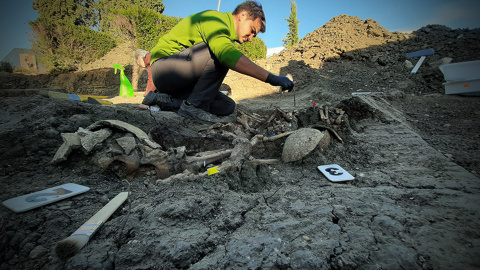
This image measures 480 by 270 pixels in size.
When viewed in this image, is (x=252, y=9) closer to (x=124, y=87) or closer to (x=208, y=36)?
(x=208, y=36)

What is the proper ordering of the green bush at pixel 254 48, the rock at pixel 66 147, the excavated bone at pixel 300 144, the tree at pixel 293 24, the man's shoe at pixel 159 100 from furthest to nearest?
the tree at pixel 293 24, the green bush at pixel 254 48, the man's shoe at pixel 159 100, the excavated bone at pixel 300 144, the rock at pixel 66 147

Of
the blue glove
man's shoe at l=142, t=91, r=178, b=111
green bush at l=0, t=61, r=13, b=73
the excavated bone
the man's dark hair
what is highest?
the man's dark hair

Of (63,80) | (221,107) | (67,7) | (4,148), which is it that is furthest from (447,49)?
(67,7)

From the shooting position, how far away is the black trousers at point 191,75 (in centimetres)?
295

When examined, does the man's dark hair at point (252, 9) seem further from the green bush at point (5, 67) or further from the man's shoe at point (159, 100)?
the green bush at point (5, 67)

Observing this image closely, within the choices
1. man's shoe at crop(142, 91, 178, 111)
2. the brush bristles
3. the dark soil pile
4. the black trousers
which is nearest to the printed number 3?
the dark soil pile

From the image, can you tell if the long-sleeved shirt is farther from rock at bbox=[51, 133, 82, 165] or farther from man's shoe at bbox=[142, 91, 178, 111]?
rock at bbox=[51, 133, 82, 165]

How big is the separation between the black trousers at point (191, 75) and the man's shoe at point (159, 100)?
89mm

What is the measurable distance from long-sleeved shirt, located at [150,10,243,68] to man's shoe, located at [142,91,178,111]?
543 millimetres

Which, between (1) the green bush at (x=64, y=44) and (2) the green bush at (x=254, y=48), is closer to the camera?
(1) the green bush at (x=64, y=44)

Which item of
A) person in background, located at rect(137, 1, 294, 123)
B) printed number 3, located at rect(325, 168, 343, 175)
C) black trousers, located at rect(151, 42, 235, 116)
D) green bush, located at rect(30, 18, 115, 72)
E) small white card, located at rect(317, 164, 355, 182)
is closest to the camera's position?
small white card, located at rect(317, 164, 355, 182)

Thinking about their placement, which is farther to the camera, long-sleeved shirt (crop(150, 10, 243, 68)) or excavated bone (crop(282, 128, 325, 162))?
long-sleeved shirt (crop(150, 10, 243, 68))

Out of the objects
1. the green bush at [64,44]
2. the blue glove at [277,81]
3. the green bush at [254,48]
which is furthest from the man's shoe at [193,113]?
the green bush at [64,44]

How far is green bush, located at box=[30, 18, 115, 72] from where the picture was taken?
8.88 meters
